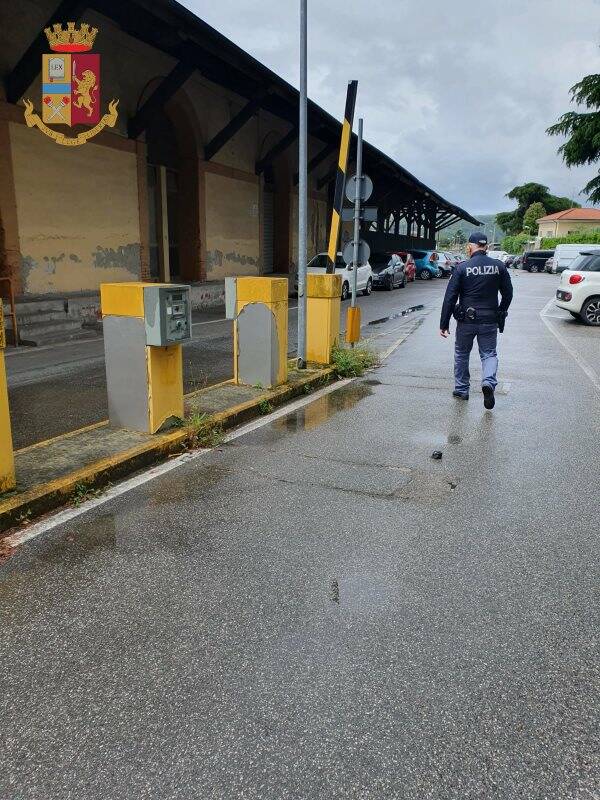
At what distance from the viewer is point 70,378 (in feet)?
27.5

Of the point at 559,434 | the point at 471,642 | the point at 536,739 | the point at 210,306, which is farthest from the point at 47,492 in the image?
the point at 210,306

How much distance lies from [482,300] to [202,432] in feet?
11.7

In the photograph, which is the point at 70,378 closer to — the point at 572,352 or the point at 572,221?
the point at 572,352

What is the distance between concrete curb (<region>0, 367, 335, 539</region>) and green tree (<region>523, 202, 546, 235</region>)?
355 ft

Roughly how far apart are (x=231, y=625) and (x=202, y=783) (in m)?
0.91

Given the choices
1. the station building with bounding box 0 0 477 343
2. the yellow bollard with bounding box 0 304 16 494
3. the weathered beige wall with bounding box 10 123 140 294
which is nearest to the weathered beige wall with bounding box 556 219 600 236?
the station building with bounding box 0 0 477 343

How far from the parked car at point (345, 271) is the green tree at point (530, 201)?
100835 mm

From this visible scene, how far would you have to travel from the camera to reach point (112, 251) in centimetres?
1441

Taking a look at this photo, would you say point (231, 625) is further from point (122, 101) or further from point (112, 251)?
point (122, 101)

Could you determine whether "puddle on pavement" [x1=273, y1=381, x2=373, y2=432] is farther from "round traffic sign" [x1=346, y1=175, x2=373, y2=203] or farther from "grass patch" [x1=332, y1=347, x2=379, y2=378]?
"round traffic sign" [x1=346, y1=175, x2=373, y2=203]

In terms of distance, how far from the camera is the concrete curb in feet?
13.3

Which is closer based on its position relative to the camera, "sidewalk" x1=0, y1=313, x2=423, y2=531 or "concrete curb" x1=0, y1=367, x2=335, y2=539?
"concrete curb" x1=0, y1=367, x2=335, y2=539

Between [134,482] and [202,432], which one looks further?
[202,432]

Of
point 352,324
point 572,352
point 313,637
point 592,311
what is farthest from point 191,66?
point 313,637
